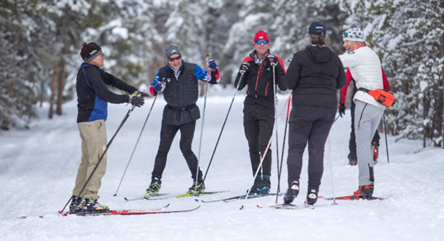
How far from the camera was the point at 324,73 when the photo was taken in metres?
Answer: 5.77

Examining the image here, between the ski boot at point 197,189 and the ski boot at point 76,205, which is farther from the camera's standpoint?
the ski boot at point 197,189

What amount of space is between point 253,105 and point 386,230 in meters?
3.17

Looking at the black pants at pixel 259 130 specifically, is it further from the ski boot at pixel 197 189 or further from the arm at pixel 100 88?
the arm at pixel 100 88

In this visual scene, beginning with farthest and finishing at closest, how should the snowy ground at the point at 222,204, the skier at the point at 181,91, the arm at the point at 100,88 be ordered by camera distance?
the skier at the point at 181,91
the arm at the point at 100,88
the snowy ground at the point at 222,204

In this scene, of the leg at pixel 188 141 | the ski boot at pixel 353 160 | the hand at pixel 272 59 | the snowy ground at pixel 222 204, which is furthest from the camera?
the ski boot at pixel 353 160

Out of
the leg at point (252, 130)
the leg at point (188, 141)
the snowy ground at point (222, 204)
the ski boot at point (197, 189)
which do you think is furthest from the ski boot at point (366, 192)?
the leg at point (188, 141)

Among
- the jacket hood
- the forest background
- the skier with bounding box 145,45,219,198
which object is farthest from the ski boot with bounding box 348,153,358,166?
the jacket hood

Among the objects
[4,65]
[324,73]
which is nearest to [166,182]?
[324,73]

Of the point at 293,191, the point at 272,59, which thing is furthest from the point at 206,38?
the point at 293,191

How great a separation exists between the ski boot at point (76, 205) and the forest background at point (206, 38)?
698cm

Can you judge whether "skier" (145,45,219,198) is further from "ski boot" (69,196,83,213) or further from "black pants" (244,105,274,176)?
"ski boot" (69,196,83,213)

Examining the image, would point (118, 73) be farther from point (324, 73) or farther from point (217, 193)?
point (324, 73)

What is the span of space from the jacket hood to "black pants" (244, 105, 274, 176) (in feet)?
5.68

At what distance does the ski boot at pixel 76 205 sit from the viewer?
6462mm
